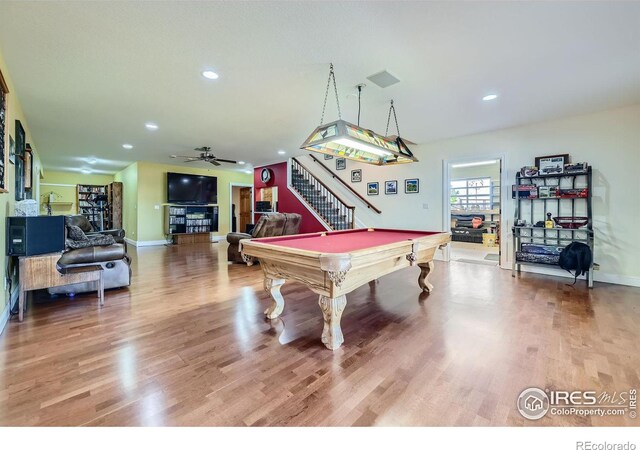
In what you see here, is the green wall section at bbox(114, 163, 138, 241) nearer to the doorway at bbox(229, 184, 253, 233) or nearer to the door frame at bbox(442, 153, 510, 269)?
the doorway at bbox(229, 184, 253, 233)

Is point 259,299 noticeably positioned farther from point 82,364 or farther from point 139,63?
point 139,63

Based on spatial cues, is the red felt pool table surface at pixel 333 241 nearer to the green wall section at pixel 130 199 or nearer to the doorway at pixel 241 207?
the green wall section at pixel 130 199

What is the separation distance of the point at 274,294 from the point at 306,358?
896mm

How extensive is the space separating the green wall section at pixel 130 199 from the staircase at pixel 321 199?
5.20 metres

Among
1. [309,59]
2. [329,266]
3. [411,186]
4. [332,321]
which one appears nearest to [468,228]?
[411,186]

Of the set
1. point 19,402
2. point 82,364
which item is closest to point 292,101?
point 82,364

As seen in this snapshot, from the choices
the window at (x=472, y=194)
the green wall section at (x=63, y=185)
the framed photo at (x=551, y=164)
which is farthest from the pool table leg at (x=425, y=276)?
the green wall section at (x=63, y=185)

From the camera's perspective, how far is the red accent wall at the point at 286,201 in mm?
7758

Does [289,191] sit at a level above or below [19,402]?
above

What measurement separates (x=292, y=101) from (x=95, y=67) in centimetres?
225

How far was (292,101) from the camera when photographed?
3980 mm

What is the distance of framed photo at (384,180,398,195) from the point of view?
676cm

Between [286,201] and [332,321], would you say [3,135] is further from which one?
[286,201]

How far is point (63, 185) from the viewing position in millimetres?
11367
